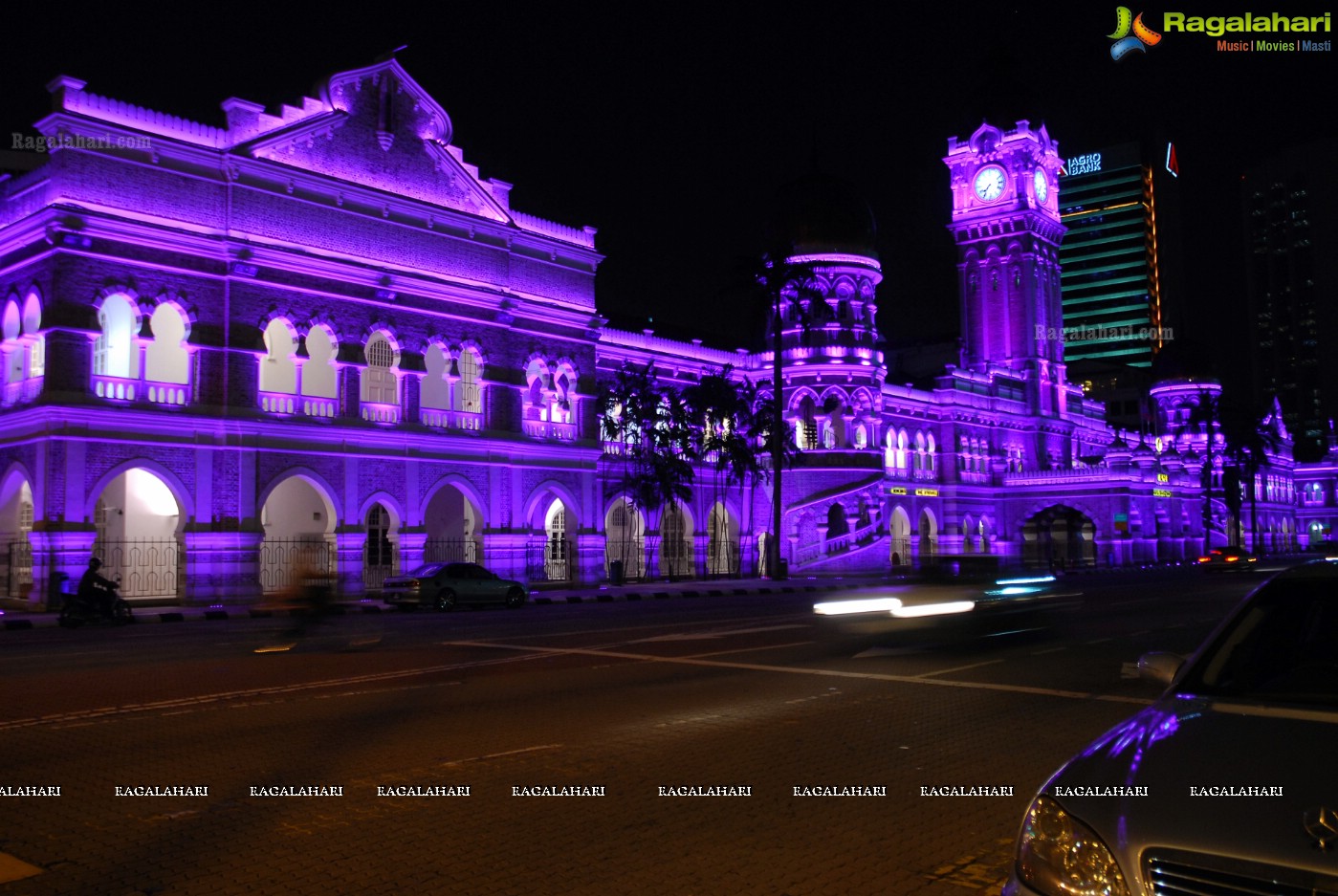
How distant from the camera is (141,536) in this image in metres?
34.0

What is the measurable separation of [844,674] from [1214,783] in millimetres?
10114

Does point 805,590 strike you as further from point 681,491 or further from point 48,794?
point 48,794

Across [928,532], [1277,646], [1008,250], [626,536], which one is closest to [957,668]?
[1277,646]

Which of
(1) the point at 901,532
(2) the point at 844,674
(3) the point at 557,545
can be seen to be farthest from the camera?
(1) the point at 901,532

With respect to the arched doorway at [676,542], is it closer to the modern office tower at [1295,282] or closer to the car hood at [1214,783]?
the car hood at [1214,783]

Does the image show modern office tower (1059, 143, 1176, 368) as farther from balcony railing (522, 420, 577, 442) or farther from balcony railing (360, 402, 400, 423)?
balcony railing (360, 402, 400, 423)

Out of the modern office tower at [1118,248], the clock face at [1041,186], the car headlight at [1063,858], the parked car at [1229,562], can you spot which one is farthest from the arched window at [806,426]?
the modern office tower at [1118,248]

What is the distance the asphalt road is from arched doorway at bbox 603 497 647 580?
2969 centimetres

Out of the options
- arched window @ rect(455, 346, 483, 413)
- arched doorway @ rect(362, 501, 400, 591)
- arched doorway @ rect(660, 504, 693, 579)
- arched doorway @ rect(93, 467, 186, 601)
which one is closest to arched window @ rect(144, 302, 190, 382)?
arched doorway @ rect(93, 467, 186, 601)

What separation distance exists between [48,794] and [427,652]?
30.2ft

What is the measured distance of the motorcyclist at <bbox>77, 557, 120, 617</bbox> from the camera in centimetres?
2417

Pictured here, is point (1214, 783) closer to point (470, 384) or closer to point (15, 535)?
point (15, 535)

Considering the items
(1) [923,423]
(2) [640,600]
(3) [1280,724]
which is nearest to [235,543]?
(2) [640,600]

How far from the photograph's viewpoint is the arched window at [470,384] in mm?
38688
